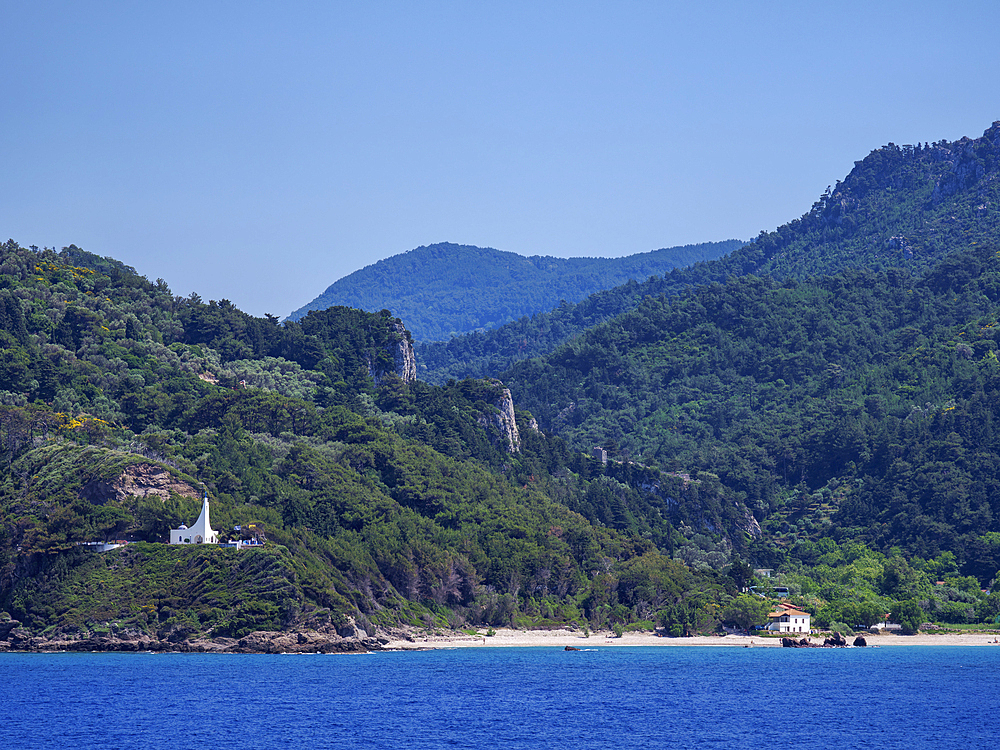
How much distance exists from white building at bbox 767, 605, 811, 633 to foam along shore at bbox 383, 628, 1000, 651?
1.54m


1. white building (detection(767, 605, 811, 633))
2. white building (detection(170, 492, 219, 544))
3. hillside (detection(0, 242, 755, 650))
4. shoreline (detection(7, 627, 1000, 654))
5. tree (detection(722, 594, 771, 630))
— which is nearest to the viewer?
shoreline (detection(7, 627, 1000, 654))

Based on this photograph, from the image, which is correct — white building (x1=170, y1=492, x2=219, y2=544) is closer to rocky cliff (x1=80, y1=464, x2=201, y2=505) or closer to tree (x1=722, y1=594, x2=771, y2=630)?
rocky cliff (x1=80, y1=464, x2=201, y2=505)

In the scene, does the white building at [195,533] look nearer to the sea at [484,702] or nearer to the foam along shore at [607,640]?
the sea at [484,702]

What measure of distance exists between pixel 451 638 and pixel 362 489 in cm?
1597

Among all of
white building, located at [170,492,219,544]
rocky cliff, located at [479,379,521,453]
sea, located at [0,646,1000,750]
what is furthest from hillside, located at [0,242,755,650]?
sea, located at [0,646,1000,750]

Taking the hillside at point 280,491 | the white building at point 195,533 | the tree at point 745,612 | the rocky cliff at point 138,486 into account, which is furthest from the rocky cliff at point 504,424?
the white building at point 195,533

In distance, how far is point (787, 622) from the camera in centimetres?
12144

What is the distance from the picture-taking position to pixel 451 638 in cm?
10906

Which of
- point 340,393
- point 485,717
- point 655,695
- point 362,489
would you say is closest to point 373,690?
point 485,717

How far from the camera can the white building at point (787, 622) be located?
121 metres

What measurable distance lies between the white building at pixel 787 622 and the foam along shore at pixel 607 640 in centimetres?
154

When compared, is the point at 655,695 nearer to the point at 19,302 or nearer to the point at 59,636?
the point at 59,636

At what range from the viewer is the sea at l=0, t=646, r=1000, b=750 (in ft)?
201

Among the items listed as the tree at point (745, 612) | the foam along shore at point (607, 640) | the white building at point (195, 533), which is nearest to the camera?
the white building at point (195, 533)
